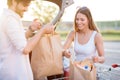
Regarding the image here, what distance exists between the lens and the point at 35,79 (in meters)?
2.89

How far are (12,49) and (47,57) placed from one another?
337mm

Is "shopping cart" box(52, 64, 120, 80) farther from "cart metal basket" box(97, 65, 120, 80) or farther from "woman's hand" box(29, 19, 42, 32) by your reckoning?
"woman's hand" box(29, 19, 42, 32)

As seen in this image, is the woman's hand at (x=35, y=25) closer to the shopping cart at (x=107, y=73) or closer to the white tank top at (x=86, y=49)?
the shopping cart at (x=107, y=73)

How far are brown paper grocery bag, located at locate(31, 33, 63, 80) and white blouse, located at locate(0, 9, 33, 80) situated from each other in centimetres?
15

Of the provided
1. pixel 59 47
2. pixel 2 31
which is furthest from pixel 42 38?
pixel 2 31

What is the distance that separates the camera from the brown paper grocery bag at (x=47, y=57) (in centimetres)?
273

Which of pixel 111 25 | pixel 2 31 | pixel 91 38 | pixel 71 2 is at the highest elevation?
pixel 71 2

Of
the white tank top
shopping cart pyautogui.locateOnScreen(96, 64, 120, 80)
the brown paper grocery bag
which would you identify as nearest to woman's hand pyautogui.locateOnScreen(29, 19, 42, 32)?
the brown paper grocery bag

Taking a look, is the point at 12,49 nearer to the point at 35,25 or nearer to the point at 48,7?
the point at 35,25

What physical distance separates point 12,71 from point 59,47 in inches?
18.9

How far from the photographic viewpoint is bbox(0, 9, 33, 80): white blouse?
2467mm

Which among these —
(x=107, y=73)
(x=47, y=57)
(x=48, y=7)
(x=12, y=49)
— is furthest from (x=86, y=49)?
(x=48, y=7)

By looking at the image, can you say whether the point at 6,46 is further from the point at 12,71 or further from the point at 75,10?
the point at 75,10

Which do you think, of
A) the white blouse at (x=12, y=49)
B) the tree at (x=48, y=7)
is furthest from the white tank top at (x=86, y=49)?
the white blouse at (x=12, y=49)
